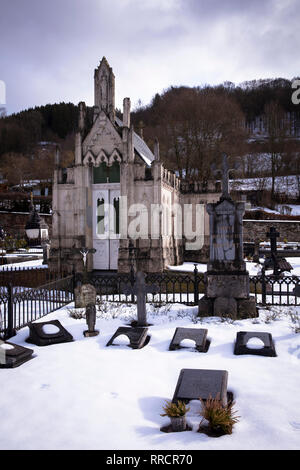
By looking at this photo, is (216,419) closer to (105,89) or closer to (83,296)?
(83,296)

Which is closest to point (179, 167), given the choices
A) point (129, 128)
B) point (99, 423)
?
point (129, 128)

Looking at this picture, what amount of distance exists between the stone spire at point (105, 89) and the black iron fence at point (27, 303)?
8.78 meters

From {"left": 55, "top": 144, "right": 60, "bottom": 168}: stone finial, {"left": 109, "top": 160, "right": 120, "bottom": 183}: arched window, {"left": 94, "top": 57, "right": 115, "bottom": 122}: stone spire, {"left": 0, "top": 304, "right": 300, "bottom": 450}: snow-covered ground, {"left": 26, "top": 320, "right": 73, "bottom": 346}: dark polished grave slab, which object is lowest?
{"left": 0, "top": 304, "right": 300, "bottom": 450}: snow-covered ground

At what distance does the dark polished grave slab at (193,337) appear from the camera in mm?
7137

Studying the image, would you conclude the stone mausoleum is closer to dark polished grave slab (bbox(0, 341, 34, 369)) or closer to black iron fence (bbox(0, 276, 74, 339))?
black iron fence (bbox(0, 276, 74, 339))

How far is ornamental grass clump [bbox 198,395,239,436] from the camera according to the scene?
165 inches

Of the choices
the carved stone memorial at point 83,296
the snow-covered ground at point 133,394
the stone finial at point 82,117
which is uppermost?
the stone finial at point 82,117

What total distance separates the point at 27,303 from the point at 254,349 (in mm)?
5601

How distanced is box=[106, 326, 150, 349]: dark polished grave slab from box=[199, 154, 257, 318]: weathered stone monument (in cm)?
248

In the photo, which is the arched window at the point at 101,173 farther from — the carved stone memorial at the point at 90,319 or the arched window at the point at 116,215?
the carved stone memorial at the point at 90,319

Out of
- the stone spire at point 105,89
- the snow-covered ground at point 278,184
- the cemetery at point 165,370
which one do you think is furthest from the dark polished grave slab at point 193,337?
the snow-covered ground at point 278,184

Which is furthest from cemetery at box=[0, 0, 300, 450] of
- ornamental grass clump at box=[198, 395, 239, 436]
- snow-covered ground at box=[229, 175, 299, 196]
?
snow-covered ground at box=[229, 175, 299, 196]

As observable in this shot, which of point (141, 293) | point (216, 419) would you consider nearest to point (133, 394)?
point (216, 419)

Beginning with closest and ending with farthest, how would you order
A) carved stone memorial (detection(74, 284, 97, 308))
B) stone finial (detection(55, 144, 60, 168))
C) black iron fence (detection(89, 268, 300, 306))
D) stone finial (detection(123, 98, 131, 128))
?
carved stone memorial (detection(74, 284, 97, 308)) → black iron fence (detection(89, 268, 300, 306)) → stone finial (detection(123, 98, 131, 128)) → stone finial (detection(55, 144, 60, 168))
